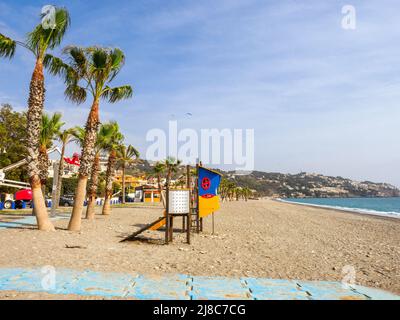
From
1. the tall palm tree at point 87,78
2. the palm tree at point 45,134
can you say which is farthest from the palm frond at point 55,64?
the palm tree at point 45,134

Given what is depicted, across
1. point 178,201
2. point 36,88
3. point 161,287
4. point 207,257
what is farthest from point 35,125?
point 161,287

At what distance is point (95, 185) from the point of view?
789 inches

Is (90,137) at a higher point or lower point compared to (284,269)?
higher

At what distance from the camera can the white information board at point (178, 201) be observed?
11.7 metres

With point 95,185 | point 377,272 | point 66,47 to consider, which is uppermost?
point 66,47

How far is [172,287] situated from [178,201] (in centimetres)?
577

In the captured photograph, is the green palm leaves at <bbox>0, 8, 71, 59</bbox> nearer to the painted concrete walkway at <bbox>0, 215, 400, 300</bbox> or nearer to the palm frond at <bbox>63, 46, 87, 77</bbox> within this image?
the palm frond at <bbox>63, 46, 87, 77</bbox>

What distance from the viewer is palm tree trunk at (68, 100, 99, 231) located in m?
14.2

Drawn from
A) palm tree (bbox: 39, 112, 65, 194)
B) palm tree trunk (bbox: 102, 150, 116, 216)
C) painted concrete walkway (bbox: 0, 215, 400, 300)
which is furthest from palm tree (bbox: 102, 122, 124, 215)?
painted concrete walkway (bbox: 0, 215, 400, 300)

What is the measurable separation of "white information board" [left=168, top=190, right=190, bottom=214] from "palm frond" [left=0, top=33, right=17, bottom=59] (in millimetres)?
8755

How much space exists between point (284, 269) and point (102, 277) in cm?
444

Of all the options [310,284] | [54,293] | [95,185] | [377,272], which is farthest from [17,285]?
[95,185]
